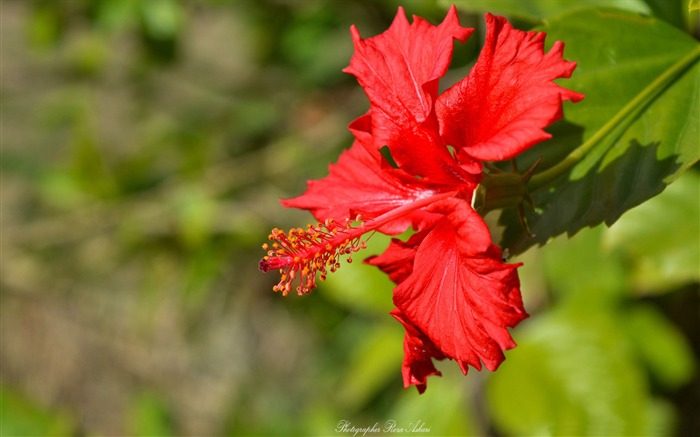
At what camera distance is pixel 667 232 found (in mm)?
1470

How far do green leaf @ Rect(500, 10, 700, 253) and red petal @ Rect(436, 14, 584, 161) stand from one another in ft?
0.37

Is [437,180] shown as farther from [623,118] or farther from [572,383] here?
[572,383]

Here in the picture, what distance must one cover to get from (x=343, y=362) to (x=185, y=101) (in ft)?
4.22

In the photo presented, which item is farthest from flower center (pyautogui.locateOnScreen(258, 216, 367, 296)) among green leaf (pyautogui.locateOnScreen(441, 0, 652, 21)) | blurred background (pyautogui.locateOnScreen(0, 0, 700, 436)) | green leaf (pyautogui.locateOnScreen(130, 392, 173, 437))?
green leaf (pyautogui.locateOnScreen(130, 392, 173, 437))

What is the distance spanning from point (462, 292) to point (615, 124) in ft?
1.00

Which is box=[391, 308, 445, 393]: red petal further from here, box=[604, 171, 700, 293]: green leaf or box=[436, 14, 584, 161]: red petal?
box=[604, 171, 700, 293]: green leaf

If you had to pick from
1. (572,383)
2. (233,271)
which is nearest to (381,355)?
(572,383)

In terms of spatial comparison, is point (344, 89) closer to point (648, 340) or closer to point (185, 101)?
point (185, 101)

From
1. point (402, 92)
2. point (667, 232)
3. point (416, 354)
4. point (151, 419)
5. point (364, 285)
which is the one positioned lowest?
point (151, 419)

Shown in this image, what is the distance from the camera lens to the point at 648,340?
1.85 metres

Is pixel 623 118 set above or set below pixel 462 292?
above

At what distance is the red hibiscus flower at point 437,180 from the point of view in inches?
32.0

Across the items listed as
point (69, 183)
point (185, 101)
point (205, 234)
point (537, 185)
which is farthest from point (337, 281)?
point (185, 101)

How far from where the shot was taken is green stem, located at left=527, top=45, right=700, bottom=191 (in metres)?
0.93
